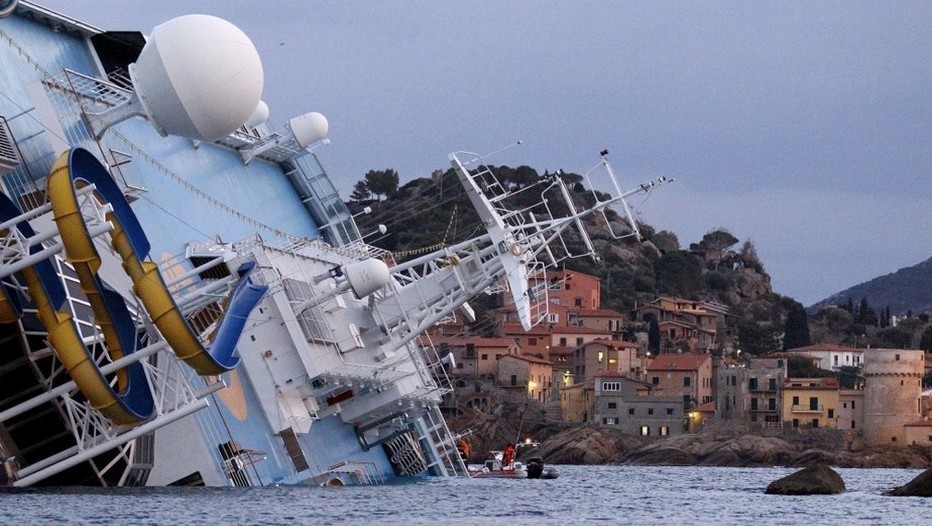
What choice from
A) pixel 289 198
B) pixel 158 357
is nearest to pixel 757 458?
pixel 289 198

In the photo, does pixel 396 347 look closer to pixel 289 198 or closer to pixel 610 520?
pixel 289 198

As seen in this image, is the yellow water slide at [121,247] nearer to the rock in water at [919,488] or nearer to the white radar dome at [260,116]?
the white radar dome at [260,116]

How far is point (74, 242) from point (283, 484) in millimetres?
15211

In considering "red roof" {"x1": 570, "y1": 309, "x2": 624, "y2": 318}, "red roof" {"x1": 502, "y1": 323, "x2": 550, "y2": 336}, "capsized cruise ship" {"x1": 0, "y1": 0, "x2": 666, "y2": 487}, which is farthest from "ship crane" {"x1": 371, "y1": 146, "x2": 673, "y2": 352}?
"red roof" {"x1": 570, "y1": 309, "x2": 624, "y2": 318}

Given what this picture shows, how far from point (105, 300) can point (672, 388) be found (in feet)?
382

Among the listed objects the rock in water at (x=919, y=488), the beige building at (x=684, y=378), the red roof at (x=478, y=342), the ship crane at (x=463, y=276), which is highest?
the ship crane at (x=463, y=276)

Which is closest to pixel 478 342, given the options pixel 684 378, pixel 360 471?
pixel 684 378

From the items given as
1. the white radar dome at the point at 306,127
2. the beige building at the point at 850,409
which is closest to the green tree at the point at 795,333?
the beige building at the point at 850,409

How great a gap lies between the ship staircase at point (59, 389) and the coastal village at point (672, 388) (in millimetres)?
92347

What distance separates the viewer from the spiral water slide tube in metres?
37.8

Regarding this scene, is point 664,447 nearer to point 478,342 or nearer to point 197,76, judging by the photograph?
point 478,342

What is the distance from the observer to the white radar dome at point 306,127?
66.3 metres

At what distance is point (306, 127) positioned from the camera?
2613 inches

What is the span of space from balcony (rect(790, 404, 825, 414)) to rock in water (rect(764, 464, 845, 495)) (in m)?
86.9
